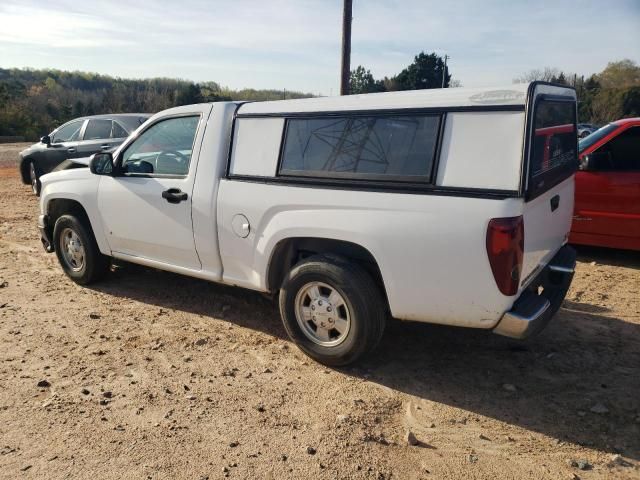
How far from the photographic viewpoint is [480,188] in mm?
2926

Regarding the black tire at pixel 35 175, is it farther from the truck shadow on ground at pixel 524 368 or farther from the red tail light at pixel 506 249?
the red tail light at pixel 506 249

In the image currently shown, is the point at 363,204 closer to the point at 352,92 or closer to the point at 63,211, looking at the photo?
the point at 63,211

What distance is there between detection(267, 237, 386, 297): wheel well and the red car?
3.92 m

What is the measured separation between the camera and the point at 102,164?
4723 mm

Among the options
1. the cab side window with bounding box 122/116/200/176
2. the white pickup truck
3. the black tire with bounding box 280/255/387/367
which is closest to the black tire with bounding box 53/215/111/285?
the white pickup truck

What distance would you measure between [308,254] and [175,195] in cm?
123

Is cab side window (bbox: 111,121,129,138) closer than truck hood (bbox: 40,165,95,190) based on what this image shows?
No

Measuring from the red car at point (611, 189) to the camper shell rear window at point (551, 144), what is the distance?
82.7 inches

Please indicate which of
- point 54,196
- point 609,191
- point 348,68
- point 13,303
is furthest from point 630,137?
point 348,68

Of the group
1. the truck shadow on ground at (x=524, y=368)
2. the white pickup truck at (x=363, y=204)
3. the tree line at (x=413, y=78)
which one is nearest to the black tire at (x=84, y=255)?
the white pickup truck at (x=363, y=204)

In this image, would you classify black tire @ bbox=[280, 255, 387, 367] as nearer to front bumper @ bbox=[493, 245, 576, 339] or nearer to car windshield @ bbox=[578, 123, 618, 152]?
front bumper @ bbox=[493, 245, 576, 339]

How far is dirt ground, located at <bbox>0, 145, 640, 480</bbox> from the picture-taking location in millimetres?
2746

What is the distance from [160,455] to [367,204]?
1.88 metres

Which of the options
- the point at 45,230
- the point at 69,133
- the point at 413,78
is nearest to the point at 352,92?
the point at 413,78
